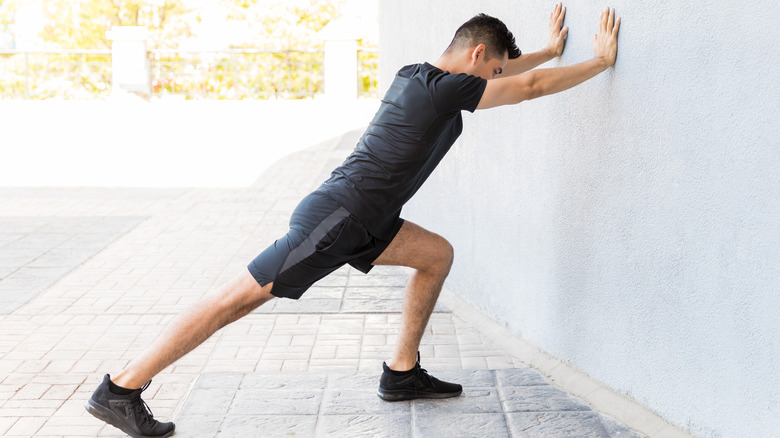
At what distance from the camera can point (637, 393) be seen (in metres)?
3.81

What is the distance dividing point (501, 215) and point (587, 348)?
1160 millimetres

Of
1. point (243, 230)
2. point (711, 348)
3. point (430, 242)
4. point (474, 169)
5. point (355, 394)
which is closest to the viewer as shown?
point (711, 348)

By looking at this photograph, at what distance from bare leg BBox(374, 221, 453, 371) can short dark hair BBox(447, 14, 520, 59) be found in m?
0.82

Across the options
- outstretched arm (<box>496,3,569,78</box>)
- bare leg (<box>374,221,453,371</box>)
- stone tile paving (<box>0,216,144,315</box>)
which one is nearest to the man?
bare leg (<box>374,221,453,371</box>)

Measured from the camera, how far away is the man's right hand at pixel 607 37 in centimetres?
372

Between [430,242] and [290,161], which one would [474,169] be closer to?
[430,242]

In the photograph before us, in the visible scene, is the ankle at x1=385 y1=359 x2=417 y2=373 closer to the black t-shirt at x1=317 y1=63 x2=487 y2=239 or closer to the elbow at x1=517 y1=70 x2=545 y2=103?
the black t-shirt at x1=317 y1=63 x2=487 y2=239

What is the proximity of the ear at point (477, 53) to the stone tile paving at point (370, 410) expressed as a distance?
154 cm

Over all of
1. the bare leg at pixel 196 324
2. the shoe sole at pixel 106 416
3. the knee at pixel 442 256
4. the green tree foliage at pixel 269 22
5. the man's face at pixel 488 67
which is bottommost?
the shoe sole at pixel 106 416

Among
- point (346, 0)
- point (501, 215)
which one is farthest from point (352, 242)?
point (346, 0)

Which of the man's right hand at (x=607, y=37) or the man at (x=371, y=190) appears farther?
the man's right hand at (x=607, y=37)

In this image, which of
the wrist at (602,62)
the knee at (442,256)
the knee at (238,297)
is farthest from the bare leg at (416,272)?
the wrist at (602,62)

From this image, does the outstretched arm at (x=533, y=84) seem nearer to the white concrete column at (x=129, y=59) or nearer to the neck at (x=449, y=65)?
the neck at (x=449, y=65)

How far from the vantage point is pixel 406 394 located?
408 cm
